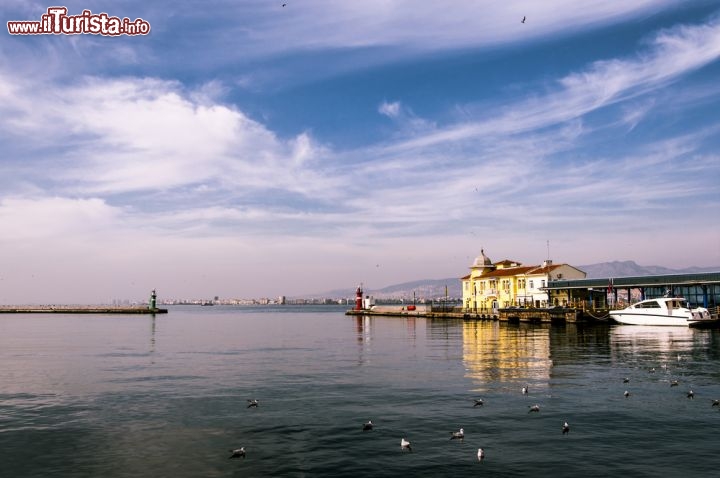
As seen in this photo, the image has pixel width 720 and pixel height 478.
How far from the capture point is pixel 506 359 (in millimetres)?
46219

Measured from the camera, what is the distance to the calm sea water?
62.5 ft

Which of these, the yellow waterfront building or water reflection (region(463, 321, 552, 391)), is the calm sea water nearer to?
water reflection (region(463, 321, 552, 391))

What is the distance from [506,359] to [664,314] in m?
49.1

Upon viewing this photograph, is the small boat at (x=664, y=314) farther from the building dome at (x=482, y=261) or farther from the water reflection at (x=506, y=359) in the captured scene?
the building dome at (x=482, y=261)

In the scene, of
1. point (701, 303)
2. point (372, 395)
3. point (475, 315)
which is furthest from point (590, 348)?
point (475, 315)

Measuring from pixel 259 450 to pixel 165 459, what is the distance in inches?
126

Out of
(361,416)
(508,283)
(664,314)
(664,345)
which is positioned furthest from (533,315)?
(361,416)

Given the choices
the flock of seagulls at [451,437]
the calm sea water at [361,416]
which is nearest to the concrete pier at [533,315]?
the calm sea water at [361,416]

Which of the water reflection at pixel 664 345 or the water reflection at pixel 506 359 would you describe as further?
the water reflection at pixel 664 345

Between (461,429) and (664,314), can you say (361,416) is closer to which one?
(461,429)

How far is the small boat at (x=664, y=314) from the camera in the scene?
79.4 m

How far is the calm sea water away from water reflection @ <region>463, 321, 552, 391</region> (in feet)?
0.99

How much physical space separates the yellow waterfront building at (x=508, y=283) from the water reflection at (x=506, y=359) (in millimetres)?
44150

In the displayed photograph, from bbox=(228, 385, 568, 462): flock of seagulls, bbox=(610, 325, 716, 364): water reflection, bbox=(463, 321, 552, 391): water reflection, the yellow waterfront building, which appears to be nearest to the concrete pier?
the yellow waterfront building
